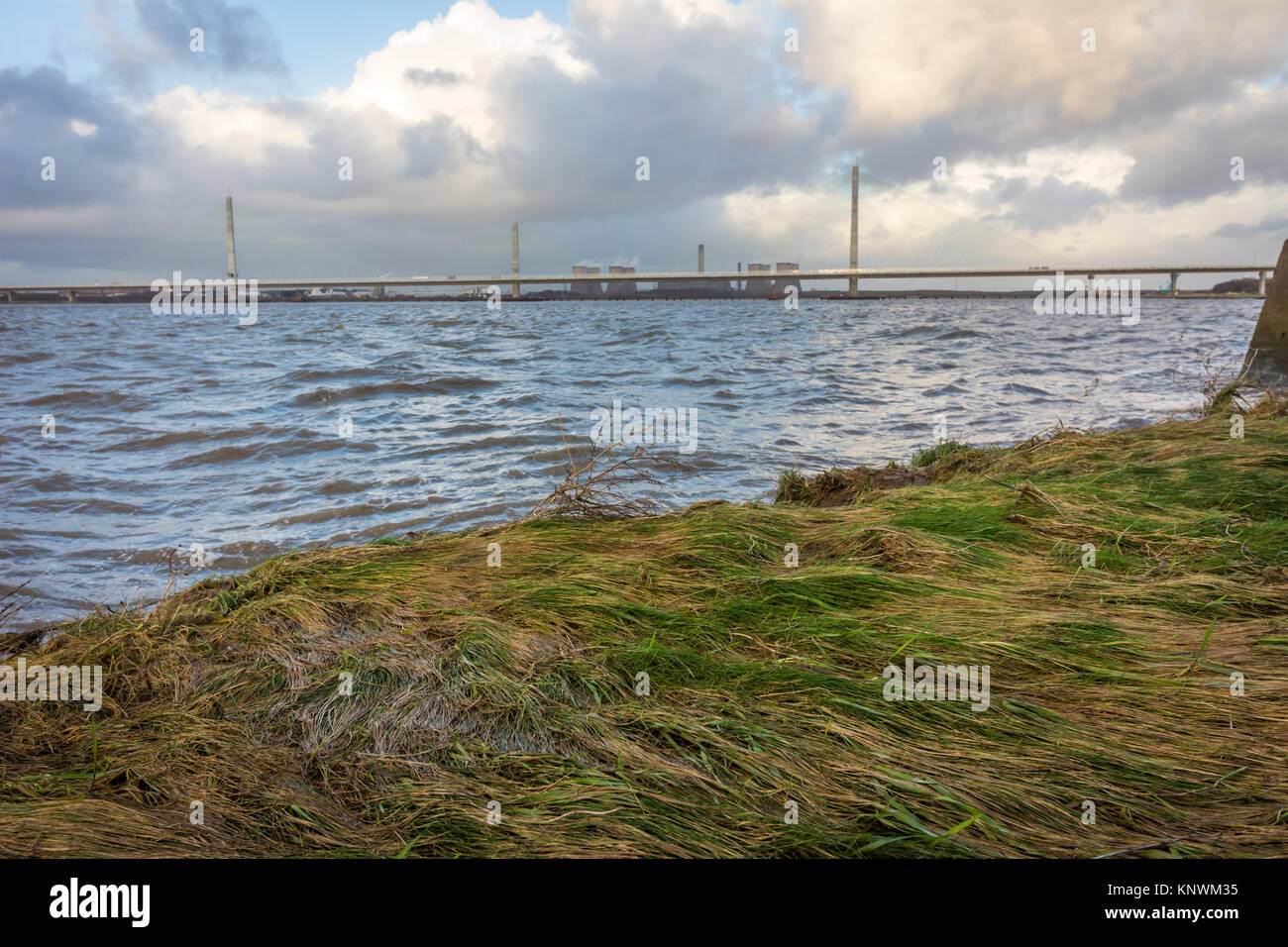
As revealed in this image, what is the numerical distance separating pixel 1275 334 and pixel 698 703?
8327 millimetres

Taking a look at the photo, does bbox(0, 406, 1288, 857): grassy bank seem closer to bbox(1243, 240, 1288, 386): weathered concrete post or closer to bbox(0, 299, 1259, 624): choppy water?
bbox(0, 299, 1259, 624): choppy water

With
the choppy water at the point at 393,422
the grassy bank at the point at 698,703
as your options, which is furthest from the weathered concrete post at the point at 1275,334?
the grassy bank at the point at 698,703

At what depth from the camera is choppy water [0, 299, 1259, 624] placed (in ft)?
15.8

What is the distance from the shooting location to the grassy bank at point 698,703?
1371 millimetres

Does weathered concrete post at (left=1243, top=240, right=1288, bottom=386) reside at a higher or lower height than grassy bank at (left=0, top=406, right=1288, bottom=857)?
higher

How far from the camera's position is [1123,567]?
251 cm

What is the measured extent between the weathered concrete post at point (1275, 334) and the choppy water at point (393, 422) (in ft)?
2.81

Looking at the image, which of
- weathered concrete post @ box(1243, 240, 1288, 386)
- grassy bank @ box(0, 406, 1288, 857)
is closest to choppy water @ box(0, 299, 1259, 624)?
weathered concrete post @ box(1243, 240, 1288, 386)

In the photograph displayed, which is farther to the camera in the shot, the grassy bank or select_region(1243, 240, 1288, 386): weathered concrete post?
select_region(1243, 240, 1288, 386): weathered concrete post

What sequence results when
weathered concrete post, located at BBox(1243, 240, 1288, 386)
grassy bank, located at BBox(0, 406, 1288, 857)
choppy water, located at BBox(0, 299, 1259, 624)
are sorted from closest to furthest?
grassy bank, located at BBox(0, 406, 1288, 857), choppy water, located at BBox(0, 299, 1259, 624), weathered concrete post, located at BBox(1243, 240, 1288, 386)

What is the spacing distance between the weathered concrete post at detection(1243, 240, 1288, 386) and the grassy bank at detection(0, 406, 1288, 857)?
572 cm

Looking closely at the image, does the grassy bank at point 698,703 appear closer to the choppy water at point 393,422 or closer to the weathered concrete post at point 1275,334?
the choppy water at point 393,422

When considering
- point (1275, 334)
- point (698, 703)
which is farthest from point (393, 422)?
point (1275, 334)
